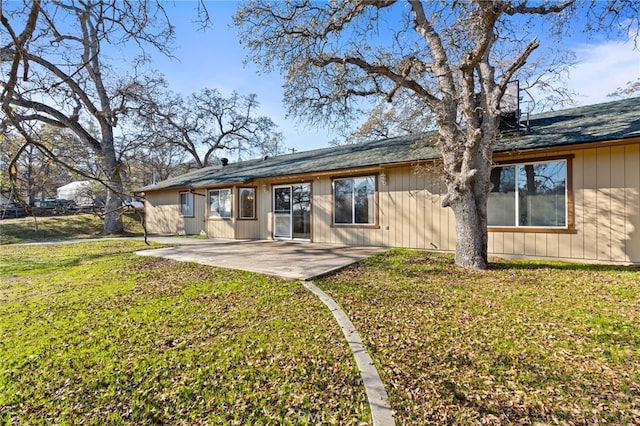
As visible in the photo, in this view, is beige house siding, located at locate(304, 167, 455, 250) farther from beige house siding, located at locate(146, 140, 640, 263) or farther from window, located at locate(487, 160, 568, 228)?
window, located at locate(487, 160, 568, 228)

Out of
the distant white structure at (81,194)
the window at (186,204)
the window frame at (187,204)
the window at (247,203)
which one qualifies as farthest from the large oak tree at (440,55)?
the window at (186,204)

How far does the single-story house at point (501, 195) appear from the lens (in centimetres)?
651

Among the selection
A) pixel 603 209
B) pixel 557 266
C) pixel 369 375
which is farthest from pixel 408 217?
pixel 369 375

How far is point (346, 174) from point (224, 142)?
909 inches

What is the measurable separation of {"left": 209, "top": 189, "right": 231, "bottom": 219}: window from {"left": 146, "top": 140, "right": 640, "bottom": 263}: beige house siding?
464mm

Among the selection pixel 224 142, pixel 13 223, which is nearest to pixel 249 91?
pixel 224 142

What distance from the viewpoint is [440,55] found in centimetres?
660

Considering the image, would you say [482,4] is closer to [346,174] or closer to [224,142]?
[346,174]

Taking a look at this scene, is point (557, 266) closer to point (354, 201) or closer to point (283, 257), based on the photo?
point (354, 201)

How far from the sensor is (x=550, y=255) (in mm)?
7133

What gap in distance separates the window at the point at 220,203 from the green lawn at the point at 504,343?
883 centimetres

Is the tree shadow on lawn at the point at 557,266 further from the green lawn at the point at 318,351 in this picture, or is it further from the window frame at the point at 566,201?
the window frame at the point at 566,201

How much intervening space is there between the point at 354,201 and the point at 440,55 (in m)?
4.83

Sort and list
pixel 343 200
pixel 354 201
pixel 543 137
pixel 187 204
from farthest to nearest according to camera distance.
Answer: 1. pixel 187 204
2. pixel 343 200
3. pixel 354 201
4. pixel 543 137
